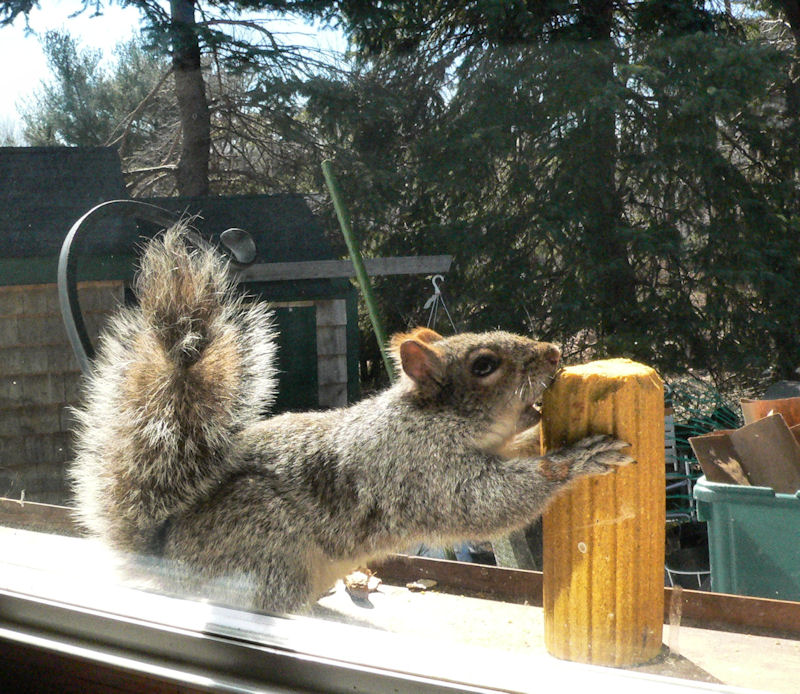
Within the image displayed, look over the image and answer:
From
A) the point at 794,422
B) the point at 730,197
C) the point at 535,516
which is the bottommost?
the point at 535,516

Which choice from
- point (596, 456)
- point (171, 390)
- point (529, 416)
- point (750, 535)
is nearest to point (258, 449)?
point (171, 390)

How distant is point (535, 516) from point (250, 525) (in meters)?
0.35

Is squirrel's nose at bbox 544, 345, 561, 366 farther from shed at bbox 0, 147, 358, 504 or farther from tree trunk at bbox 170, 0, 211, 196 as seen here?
tree trunk at bbox 170, 0, 211, 196

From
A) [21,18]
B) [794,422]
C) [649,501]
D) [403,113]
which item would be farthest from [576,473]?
[21,18]

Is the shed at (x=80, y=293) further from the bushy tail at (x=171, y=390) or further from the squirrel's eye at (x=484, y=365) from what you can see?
the squirrel's eye at (x=484, y=365)

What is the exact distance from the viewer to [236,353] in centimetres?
102

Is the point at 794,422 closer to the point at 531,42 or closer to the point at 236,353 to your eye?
the point at 531,42

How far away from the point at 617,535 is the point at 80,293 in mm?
744

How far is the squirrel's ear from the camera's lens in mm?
918

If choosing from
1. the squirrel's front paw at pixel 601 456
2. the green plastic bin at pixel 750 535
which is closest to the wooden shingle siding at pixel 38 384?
the squirrel's front paw at pixel 601 456

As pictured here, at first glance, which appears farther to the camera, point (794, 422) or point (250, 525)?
point (250, 525)

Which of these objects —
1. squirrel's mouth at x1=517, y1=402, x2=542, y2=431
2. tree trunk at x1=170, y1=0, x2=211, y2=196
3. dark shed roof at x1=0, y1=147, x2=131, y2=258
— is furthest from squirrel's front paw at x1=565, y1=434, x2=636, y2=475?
dark shed roof at x1=0, y1=147, x2=131, y2=258

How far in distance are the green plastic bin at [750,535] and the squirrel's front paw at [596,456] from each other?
17 cm

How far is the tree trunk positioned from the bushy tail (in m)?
0.11
